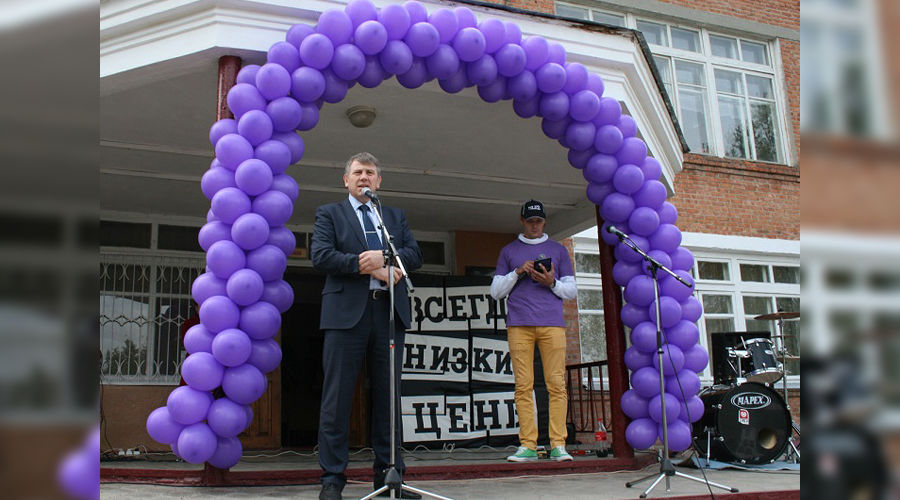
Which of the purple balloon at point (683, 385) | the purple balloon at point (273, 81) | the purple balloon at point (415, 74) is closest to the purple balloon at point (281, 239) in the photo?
the purple balloon at point (273, 81)

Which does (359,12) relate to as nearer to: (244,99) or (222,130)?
(244,99)

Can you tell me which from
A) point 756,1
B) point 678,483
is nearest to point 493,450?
point 678,483

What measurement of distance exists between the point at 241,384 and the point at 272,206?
0.97m

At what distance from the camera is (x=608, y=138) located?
16.4 feet

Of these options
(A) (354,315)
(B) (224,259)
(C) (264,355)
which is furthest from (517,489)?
(B) (224,259)

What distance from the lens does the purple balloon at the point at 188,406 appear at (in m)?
3.59

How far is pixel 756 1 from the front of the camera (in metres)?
11.9

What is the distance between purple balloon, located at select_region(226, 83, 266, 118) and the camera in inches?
160

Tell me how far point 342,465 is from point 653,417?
231 cm

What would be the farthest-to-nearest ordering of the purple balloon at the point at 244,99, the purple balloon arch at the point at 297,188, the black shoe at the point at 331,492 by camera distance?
the purple balloon at the point at 244,99 → the purple balloon arch at the point at 297,188 → the black shoe at the point at 331,492

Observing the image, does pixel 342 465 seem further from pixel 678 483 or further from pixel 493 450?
pixel 493 450

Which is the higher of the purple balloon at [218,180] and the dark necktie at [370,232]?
the purple balloon at [218,180]

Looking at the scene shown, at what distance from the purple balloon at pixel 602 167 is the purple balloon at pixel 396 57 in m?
1.55

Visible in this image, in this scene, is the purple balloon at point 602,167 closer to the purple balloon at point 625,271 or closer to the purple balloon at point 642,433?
the purple balloon at point 625,271
